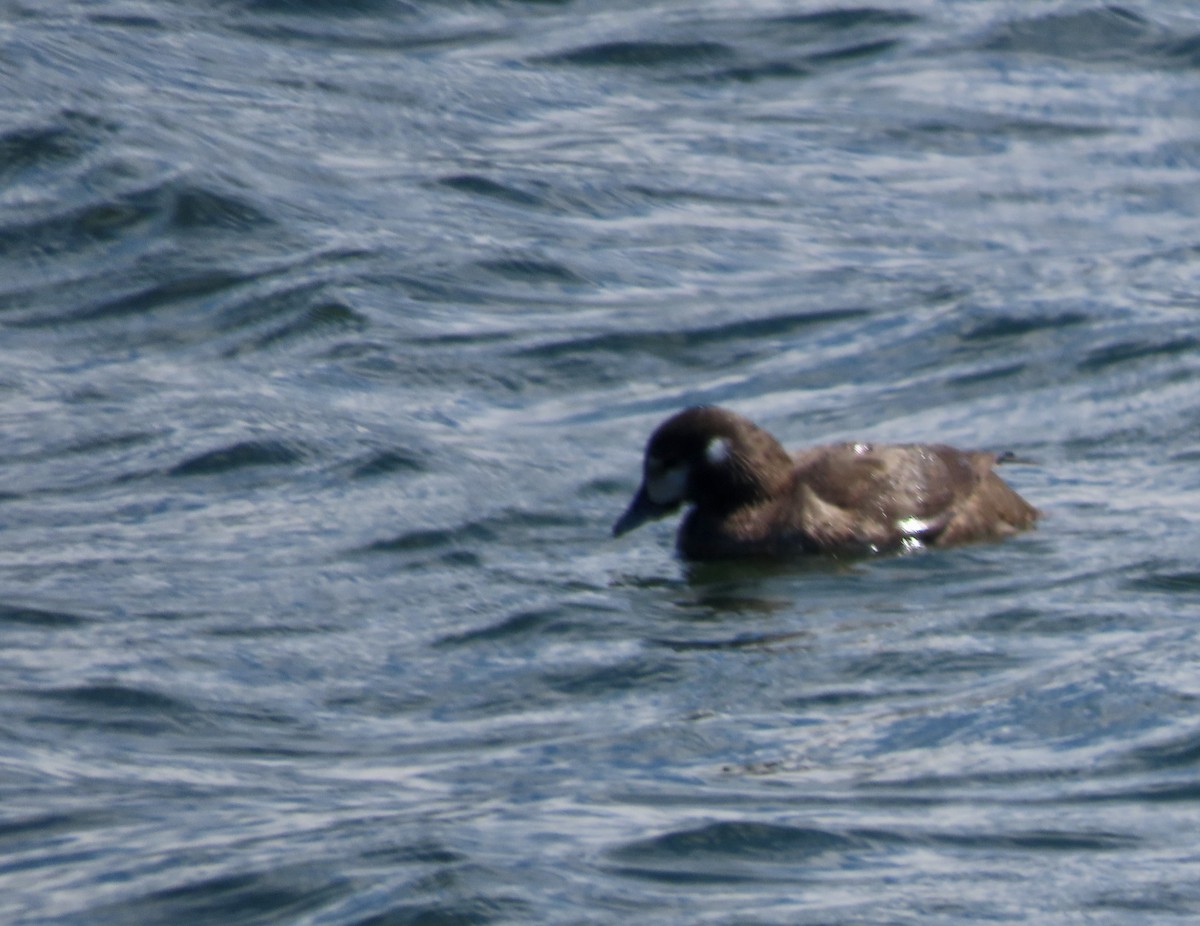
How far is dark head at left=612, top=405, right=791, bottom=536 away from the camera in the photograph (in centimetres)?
1129

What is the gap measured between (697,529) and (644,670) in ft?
6.73

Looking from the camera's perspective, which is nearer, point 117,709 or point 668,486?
point 117,709

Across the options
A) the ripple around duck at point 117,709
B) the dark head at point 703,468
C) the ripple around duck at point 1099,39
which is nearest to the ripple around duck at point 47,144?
the ripple around duck at point 1099,39

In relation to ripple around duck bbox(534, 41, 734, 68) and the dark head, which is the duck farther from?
ripple around duck bbox(534, 41, 734, 68)

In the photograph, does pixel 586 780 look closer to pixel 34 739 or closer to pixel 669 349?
pixel 34 739

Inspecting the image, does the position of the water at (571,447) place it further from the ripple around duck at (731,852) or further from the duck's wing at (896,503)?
the duck's wing at (896,503)

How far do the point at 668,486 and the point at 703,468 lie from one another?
6.6 inches

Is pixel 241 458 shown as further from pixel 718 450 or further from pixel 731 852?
pixel 731 852

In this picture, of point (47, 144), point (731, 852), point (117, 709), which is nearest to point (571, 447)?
point (117, 709)

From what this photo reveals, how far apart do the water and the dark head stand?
303 mm

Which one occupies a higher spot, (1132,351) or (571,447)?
(1132,351)

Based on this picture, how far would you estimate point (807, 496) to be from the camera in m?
11.2

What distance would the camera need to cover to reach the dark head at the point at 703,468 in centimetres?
1129

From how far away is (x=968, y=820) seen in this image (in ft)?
25.3
